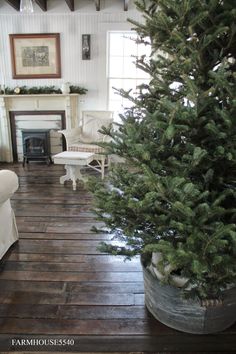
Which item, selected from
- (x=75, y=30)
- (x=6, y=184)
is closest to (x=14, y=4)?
(x=75, y=30)

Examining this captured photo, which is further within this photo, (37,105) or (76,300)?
(37,105)

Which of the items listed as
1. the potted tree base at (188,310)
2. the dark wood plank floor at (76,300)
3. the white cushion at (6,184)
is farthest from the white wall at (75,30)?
the potted tree base at (188,310)

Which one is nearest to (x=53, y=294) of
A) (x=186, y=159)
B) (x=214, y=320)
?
(x=214, y=320)

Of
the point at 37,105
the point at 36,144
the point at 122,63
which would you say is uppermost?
the point at 122,63

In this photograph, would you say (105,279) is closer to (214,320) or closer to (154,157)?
(214,320)

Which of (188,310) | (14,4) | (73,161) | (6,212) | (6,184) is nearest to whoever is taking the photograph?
(188,310)

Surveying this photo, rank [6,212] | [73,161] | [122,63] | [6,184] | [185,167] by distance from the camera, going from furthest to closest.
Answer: [122,63]
[73,161]
[6,212]
[6,184]
[185,167]

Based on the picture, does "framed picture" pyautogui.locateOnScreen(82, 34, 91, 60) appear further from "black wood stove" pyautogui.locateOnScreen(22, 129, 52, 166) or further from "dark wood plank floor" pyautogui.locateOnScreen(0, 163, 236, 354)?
"dark wood plank floor" pyautogui.locateOnScreen(0, 163, 236, 354)

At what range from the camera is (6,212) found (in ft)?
8.05

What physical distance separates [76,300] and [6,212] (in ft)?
3.13

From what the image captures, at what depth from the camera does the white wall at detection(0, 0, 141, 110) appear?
527 cm

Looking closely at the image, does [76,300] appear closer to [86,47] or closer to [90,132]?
[90,132]

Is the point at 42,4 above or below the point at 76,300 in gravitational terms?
above

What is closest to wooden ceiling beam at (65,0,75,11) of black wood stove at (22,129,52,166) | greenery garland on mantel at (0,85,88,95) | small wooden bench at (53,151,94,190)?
greenery garland on mantel at (0,85,88,95)
